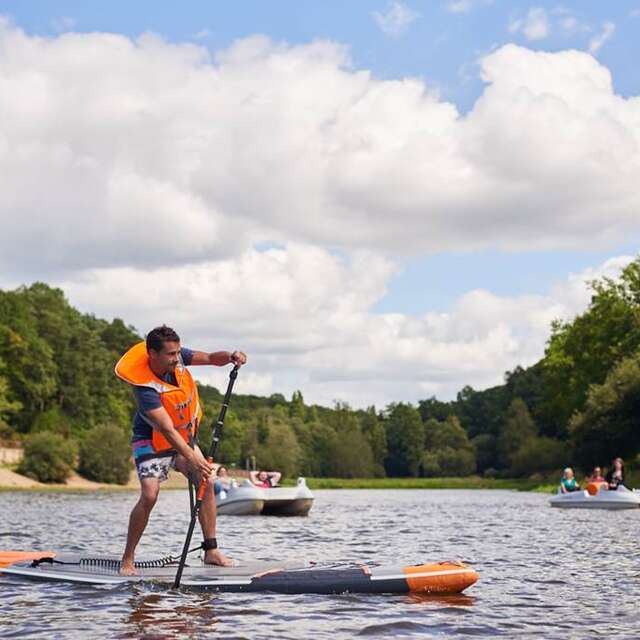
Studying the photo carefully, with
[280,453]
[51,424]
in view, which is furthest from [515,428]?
[51,424]

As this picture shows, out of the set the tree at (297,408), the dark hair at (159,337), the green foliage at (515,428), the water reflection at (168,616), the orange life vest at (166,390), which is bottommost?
A: the water reflection at (168,616)

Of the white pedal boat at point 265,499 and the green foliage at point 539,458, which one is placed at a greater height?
the green foliage at point 539,458

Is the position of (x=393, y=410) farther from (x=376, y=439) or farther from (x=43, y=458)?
(x=43, y=458)

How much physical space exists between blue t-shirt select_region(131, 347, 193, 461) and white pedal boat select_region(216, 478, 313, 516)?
2167 cm

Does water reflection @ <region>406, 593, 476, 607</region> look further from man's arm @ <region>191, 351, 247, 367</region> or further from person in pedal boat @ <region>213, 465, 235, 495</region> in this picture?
person in pedal boat @ <region>213, 465, 235, 495</region>

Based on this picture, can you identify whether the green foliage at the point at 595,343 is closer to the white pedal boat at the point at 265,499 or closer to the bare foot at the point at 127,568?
the white pedal boat at the point at 265,499

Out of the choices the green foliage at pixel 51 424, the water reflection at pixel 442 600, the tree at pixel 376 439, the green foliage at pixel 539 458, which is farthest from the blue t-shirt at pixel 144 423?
the tree at pixel 376 439

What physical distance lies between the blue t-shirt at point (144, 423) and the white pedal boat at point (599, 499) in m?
26.0

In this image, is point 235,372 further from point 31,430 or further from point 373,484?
point 373,484

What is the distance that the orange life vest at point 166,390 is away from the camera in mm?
10148

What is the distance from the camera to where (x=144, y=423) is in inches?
408

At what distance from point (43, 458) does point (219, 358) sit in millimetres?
65066

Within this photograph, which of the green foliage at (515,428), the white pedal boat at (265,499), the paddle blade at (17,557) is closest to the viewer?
the paddle blade at (17,557)

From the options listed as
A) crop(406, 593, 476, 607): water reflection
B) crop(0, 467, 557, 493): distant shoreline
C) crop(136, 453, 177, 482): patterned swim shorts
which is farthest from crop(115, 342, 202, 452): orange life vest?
crop(0, 467, 557, 493): distant shoreline
